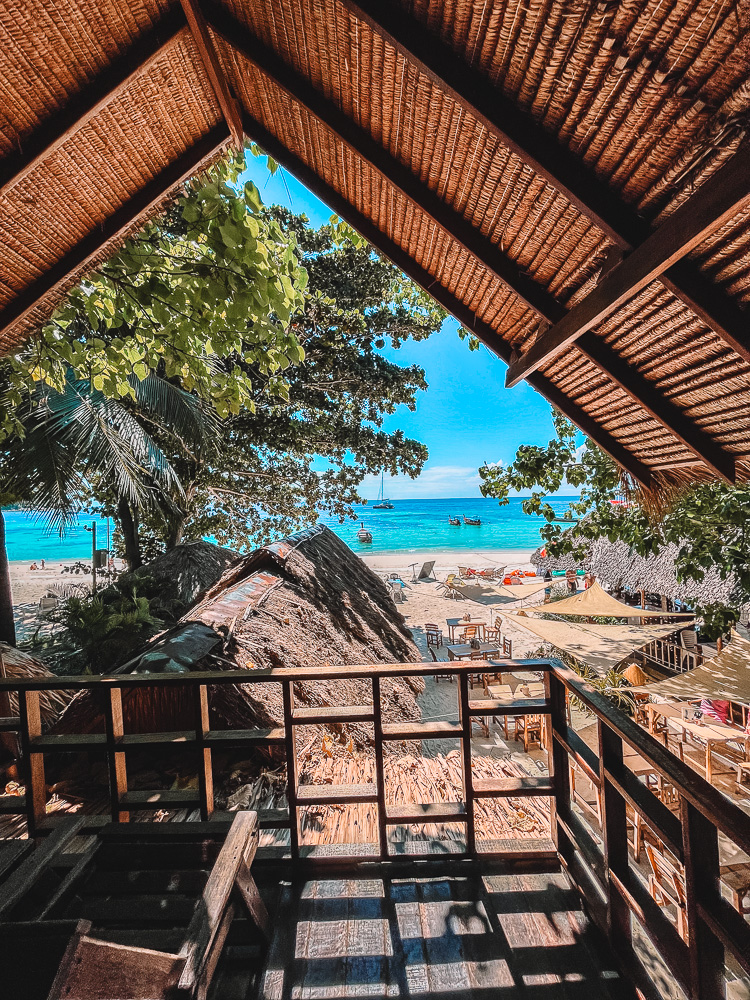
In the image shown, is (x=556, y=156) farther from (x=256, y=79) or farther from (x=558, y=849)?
(x=558, y=849)

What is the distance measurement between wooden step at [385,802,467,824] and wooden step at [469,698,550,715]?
439mm

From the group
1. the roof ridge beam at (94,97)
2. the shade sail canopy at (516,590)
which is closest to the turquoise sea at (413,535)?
the shade sail canopy at (516,590)

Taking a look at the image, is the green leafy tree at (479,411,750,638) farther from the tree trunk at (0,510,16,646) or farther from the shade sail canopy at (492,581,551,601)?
the tree trunk at (0,510,16,646)

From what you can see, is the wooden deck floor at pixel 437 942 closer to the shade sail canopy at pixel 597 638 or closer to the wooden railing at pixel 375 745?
the wooden railing at pixel 375 745

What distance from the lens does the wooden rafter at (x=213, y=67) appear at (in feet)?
4.84

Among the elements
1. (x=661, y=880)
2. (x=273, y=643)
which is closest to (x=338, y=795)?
(x=273, y=643)

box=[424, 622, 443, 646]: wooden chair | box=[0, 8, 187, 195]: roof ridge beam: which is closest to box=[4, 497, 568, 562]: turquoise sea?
box=[424, 622, 443, 646]: wooden chair

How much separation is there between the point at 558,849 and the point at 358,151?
2810 millimetres

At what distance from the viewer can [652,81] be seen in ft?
3.34

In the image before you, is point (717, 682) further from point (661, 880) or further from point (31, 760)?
point (31, 760)

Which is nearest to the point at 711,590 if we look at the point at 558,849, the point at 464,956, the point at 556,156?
the point at 558,849

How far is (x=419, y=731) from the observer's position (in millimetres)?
2205

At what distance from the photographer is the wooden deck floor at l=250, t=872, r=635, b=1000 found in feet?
5.41

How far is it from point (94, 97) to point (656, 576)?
1196 centimetres
